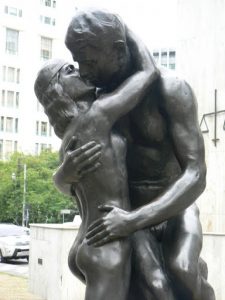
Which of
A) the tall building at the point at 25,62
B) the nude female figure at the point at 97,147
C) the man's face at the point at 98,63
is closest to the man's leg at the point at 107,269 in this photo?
the nude female figure at the point at 97,147

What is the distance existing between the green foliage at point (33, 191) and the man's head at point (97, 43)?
38.8 m

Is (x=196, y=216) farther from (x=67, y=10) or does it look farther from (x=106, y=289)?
(x=67, y=10)

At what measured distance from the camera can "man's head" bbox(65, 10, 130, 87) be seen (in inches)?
108

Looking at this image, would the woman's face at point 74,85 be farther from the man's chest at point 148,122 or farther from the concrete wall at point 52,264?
the concrete wall at point 52,264

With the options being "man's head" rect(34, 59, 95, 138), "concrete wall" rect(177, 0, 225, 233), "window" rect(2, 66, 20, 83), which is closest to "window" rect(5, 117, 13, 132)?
"window" rect(2, 66, 20, 83)

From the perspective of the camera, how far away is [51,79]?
290cm

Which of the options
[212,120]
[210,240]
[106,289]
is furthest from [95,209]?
[212,120]

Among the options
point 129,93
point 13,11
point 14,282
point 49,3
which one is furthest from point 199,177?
point 49,3

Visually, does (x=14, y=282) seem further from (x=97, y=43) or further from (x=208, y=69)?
(x=97, y=43)

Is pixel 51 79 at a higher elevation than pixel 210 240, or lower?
higher

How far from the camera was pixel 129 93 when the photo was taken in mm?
2830

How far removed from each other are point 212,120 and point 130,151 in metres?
7.20

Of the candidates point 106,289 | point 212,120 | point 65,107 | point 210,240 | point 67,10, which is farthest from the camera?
point 67,10

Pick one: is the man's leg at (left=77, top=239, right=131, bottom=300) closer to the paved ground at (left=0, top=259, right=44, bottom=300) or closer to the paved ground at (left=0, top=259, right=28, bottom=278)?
the paved ground at (left=0, top=259, right=44, bottom=300)
